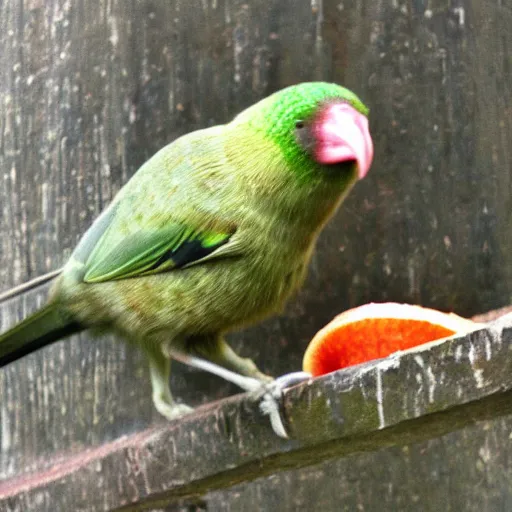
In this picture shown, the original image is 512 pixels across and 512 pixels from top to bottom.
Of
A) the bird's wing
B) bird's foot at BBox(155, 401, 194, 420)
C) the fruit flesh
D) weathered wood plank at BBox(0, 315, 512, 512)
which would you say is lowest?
weathered wood plank at BBox(0, 315, 512, 512)

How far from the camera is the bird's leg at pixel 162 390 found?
81.3 inches

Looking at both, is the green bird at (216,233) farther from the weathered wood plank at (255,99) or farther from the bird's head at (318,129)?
the weathered wood plank at (255,99)

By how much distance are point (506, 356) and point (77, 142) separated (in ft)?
4.45

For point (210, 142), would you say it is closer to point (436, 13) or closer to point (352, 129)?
point (352, 129)

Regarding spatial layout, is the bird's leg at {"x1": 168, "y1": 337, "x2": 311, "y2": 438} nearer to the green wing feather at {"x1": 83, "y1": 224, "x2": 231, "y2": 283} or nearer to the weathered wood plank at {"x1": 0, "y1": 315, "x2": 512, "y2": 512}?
the weathered wood plank at {"x1": 0, "y1": 315, "x2": 512, "y2": 512}

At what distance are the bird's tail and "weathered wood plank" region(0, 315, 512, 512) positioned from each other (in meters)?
0.28

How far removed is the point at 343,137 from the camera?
1736 millimetres

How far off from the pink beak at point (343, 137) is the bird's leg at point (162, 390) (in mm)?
608

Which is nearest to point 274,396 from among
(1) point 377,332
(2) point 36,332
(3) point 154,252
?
(1) point 377,332

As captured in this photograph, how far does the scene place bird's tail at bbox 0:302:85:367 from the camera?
1.99 metres

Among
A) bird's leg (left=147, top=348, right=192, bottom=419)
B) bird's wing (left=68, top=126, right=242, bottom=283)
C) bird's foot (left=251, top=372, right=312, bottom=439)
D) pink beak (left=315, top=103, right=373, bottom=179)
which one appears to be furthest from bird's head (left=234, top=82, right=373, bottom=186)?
bird's leg (left=147, top=348, right=192, bottom=419)

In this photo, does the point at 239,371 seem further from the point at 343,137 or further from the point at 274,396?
the point at 343,137

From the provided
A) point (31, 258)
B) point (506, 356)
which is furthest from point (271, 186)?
point (31, 258)

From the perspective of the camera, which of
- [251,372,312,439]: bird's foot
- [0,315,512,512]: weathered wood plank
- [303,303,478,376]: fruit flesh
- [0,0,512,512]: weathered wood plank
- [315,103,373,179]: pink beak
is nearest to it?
[0,315,512,512]: weathered wood plank
